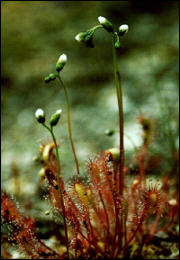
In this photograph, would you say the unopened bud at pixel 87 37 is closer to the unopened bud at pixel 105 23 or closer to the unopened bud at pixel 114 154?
the unopened bud at pixel 105 23

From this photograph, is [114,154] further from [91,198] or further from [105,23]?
[105,23]

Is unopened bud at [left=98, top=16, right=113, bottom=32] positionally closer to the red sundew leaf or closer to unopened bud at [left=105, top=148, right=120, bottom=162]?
unopened bud at [left=105, top=148, right=120, bottom=162]

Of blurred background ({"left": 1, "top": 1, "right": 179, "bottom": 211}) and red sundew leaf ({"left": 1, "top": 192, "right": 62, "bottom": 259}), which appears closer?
red sundew leaf ({"left": 1, "top": 192, "right": 62, "bottom": 259})

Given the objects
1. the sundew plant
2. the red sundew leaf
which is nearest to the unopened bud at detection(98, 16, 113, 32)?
the sundew plant

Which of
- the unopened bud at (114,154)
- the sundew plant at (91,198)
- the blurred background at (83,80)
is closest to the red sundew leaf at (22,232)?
the sundew plant at (91,198)

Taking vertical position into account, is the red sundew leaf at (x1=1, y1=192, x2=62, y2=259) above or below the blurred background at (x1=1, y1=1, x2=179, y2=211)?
below

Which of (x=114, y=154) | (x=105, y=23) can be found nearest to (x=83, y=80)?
(x=114, y=154)

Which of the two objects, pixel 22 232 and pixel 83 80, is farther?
pixel 83 80

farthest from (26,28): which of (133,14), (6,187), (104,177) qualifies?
(104,177)
